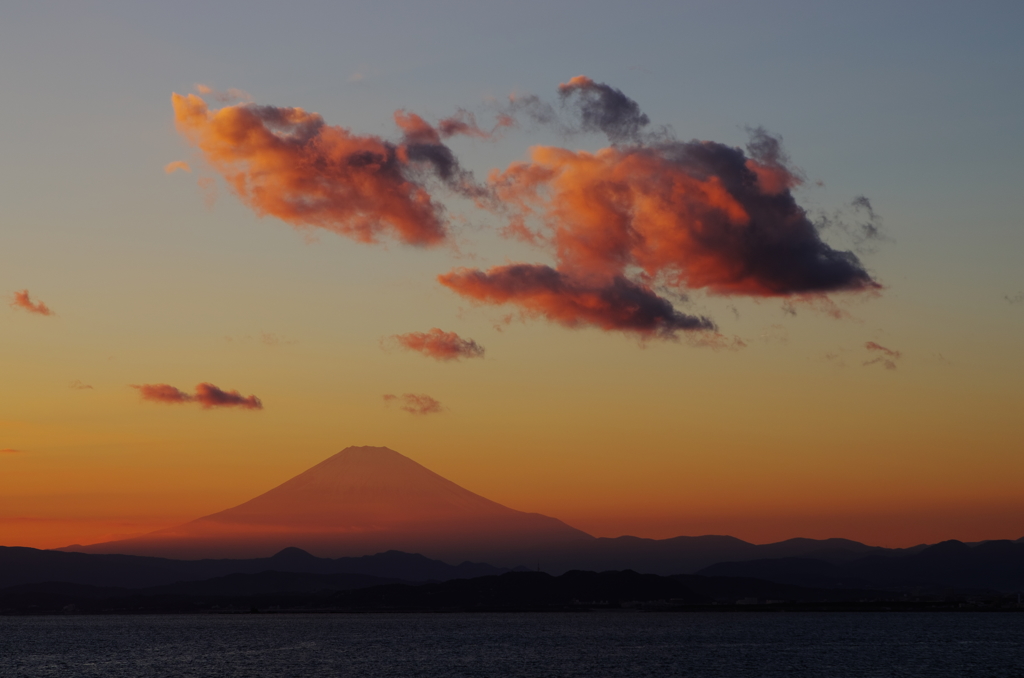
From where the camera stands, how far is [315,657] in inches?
5866

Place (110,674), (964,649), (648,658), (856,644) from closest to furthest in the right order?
1. (110,674)
2. (648,658)
3. (964,649)
4. (856,644)

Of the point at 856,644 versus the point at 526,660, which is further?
the point at 856,644

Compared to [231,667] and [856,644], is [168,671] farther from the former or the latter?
[856,644]

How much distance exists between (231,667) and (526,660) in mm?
37592

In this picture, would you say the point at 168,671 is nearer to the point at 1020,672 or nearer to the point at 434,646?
the point at 434,646

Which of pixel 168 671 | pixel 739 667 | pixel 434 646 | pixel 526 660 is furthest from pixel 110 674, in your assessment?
pixel 739 667

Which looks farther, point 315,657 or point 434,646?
point 434,646

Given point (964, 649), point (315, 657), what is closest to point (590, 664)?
point (315, 657)

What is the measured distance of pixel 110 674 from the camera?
12281 cm

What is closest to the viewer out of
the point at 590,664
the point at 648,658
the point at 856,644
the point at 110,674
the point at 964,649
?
the point at 110,674

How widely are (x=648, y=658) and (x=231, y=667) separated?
53811 mm

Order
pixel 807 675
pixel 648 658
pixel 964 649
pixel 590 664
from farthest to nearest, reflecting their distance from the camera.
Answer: pixel 964 649, pixel 648 658, pixel 590 664, pixel 807 675

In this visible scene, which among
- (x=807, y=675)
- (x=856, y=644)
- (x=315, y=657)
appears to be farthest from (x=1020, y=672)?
(x=315, y=657)

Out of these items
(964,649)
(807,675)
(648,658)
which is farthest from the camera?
(964,649)
